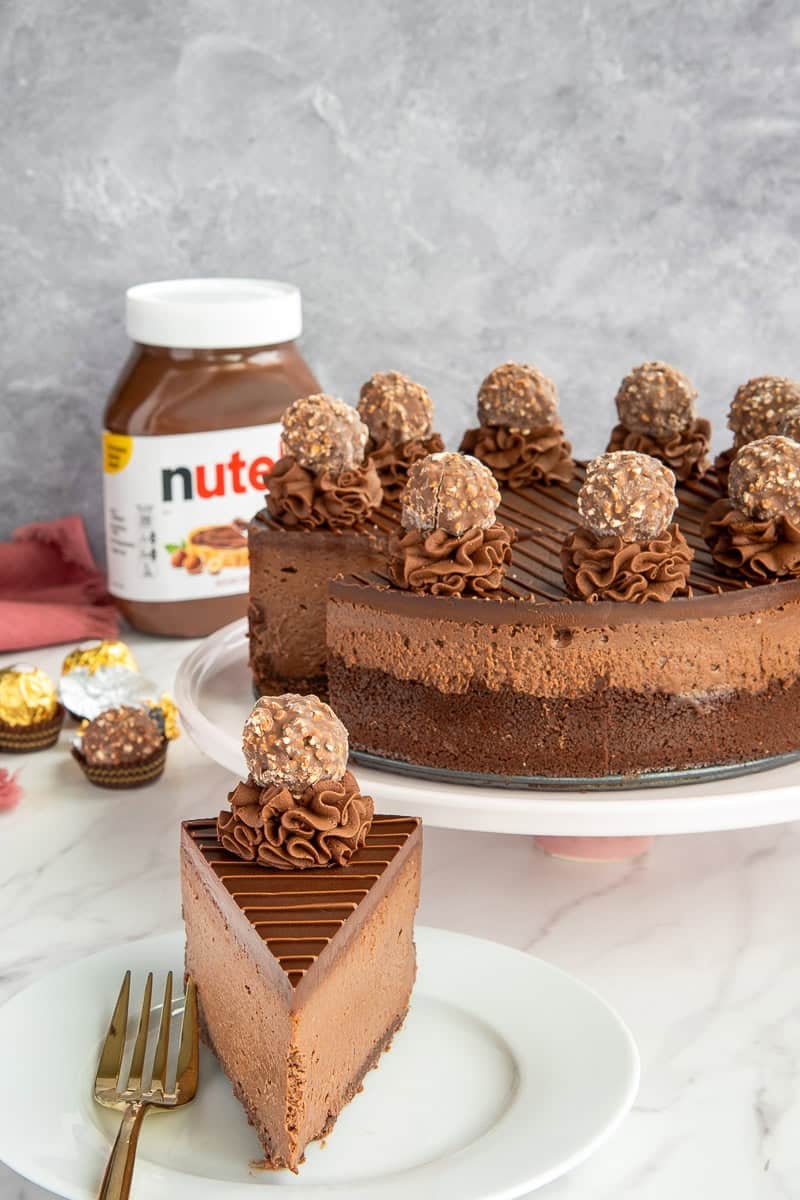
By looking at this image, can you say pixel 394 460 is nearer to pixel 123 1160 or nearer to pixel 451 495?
pixel 451 495

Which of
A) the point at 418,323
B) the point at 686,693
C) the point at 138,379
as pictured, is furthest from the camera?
the point at 418,323

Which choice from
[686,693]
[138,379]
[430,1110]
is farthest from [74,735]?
[430,1110]

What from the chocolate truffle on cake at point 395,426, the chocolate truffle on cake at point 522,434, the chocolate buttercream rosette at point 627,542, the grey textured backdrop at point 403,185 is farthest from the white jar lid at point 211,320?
the chocolate buttercream rosette at point 627,542

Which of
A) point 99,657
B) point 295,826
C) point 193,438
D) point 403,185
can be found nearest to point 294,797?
point 295,826

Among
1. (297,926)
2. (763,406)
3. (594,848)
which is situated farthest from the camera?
(763,406)

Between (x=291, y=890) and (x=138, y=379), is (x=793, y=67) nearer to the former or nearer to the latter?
(x=138, y=379)

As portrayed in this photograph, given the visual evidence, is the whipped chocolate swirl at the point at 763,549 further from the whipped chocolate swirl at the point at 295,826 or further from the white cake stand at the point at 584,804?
the whipped chocolate swirl at the point at 295,826

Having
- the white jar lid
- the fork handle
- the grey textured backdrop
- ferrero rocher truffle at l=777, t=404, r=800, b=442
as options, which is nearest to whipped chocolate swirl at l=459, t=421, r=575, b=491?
ferrero rocher truffle at l=777, t=404, r=800, b=442
